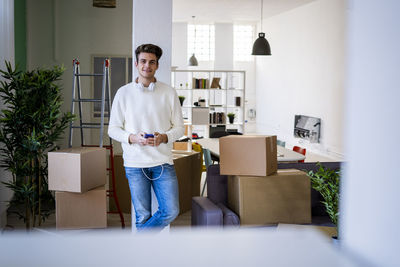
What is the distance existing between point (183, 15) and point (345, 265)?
14005 mm

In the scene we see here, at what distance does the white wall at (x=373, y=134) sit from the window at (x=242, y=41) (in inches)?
619

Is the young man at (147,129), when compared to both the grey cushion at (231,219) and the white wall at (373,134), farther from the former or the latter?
the white wall at (373,134)

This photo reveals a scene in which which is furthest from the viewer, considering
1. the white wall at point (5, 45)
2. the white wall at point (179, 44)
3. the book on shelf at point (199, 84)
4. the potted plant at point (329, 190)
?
the white wall at point (179, 44)

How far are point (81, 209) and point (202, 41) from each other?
12.3 m

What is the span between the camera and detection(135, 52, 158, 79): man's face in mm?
3420

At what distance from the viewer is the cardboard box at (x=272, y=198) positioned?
358cm

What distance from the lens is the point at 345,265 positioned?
0.47 meters

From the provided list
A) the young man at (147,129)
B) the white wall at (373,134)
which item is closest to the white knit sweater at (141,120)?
the young man at (147,129)

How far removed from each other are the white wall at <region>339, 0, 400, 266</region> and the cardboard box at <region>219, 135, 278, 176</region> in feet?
10.1

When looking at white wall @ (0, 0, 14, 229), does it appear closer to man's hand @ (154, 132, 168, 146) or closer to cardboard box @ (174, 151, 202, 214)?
cardboard box @ (174, 151, 202, 214)

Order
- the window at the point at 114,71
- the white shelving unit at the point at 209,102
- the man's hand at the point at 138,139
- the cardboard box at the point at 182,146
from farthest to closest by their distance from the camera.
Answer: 1. the white shelving unit at the point at 209,102
2. the window at the point at 114,71
3. the cardboard box at the point at 182,146
4. the man's hand at the point at 138,139

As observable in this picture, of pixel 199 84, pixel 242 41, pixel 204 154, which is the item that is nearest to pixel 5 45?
pixel 204 154

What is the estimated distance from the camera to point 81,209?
14.0 feet

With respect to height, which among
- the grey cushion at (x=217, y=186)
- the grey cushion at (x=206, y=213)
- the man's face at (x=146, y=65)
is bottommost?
the grey cushion at (x=206, y=213)
